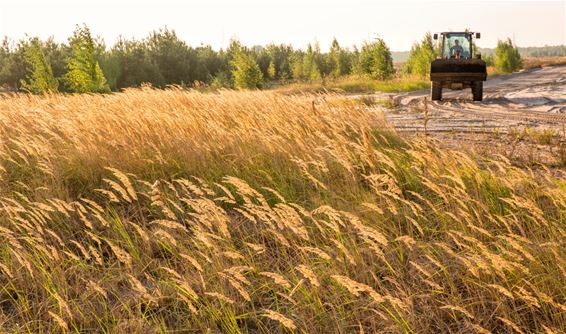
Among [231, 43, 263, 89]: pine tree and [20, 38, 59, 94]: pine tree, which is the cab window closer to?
[231, 43, 263, 89]: pine tree

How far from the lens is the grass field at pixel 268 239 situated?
252cm

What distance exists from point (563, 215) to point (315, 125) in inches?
117

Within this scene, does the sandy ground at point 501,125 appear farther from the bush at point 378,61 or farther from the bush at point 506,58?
the bush at point 506,58

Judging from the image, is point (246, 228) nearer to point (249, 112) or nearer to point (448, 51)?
point (249, 112)

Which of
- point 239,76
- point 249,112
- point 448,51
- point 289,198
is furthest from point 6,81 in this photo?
point 289,198

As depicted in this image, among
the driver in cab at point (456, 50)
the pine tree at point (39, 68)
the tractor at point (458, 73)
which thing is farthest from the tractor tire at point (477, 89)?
the pine tree at point (39, 68)

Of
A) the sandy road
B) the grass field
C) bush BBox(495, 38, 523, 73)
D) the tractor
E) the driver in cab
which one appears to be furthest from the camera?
bush BBox(495, 38, 523, 73)

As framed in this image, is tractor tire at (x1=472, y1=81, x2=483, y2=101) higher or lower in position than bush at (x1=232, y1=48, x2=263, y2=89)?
lower

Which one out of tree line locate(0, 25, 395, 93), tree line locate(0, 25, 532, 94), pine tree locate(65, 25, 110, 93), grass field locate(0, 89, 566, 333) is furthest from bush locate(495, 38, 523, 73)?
grass field locate(0, 89, 566, 333)

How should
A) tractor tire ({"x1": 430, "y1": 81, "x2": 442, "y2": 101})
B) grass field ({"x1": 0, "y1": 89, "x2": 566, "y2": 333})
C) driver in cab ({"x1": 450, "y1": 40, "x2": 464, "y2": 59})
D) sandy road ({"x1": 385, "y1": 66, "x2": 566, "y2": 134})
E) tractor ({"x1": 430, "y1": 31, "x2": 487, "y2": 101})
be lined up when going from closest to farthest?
grass field ({"x1": 0, "y1": 89, "x2": 566, "y2": 333}) → sandy road ({"x1": 385, "y1": 66, "x2": 566, "y2": 134}) → tractor ({"x1": 430, "y1": 31, "x2": 487, "y2": 101}) → tractor tire ({"x1": 430, "y1": 81, "x2": 442, "y2": 101}) → driver in cab ({"x1": 450, "y1": 40, "x2": 464, "y2": 59})

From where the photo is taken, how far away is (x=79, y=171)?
183 inches

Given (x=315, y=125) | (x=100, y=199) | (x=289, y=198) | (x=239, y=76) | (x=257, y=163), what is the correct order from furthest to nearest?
1. (x=239, y=76)
2. (x=315, y=125)
3. (x=257, y=163)
4. (x=100, y=199)
5. (x=289, y=198)

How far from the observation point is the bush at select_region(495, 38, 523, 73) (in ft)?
135

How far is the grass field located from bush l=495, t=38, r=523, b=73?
40473 millimetres
